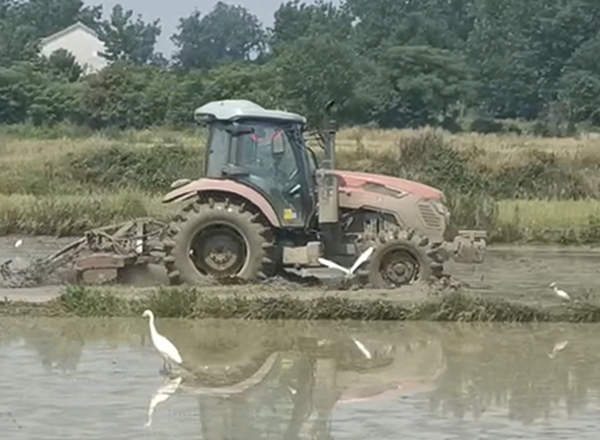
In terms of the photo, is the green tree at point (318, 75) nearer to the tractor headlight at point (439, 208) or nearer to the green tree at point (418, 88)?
the green tree at point (418, 88)

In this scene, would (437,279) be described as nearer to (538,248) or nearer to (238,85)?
(538,248)

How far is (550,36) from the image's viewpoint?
271 ft

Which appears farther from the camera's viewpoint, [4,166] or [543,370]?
[4,166]

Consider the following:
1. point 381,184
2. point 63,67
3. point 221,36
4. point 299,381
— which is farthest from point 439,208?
point 221,36

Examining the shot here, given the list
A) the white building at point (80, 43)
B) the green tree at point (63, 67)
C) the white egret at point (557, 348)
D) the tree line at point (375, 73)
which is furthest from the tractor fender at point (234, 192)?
the white building at point (80, 43)

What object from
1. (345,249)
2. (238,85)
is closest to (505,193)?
(345,249)

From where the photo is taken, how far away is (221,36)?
474 feet

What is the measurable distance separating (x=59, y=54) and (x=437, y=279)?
5977 centimetres

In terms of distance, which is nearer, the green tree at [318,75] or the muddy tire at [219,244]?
the muddy tire at [219,244]

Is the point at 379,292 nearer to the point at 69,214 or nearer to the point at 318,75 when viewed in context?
the point at 69,214

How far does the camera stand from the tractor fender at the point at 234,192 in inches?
661

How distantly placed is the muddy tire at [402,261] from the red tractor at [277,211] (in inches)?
0.6

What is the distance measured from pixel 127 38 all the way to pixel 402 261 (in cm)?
8506

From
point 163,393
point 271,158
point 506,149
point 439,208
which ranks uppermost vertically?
point 506,149
